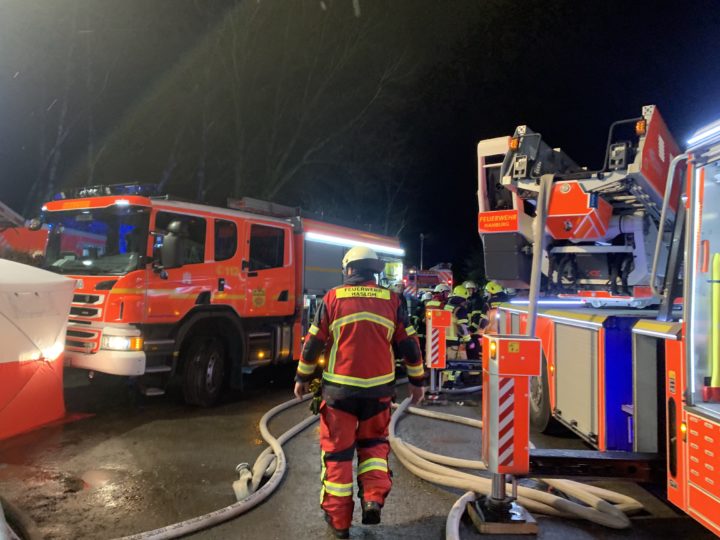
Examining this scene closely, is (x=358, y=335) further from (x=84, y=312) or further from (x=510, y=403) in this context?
(x=84, y=312)

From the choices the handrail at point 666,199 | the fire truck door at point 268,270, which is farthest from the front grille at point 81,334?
the handrail at point 666,199

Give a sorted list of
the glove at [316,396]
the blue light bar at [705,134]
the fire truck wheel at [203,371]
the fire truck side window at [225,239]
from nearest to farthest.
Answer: the blue light bar at [705,134]
the glove at [316,396]
the fire truck wheel at [203,371]
the fire truck side window at [225,239]

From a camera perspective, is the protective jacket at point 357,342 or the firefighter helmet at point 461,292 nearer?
the protective jacket at point 357,342

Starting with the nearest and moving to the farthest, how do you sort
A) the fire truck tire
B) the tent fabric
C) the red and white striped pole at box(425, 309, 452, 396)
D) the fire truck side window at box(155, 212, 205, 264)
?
the tent fabric < the fire truck tire < the fire truck side window at box(155, 212, 205, 264) < the red and white striped pole at box(425, 309, 452, 396)

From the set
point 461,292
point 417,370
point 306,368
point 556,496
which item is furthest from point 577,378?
point 461,292

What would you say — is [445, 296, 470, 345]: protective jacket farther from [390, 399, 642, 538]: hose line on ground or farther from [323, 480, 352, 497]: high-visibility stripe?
[323, 480, 352, 497]: high-visibility stripe

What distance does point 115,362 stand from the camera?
577 cm

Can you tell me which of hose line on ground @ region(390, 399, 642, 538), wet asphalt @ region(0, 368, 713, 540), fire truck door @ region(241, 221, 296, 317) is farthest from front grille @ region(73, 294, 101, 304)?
hose line on ground @ region(390, 399, 642, 538)

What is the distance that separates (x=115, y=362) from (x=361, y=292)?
352 centimetres

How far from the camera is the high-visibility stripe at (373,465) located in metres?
3.41

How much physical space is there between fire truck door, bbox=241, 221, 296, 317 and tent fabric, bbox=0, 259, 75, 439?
2.38m

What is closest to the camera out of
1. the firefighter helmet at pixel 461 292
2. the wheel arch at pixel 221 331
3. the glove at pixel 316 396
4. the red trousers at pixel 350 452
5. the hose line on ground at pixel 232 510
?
the hose line on ground at pixel 232 510

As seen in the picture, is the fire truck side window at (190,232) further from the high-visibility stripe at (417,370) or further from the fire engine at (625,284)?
the high-visibility stripe at (417,370)

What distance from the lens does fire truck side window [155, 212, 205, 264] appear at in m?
6.34
